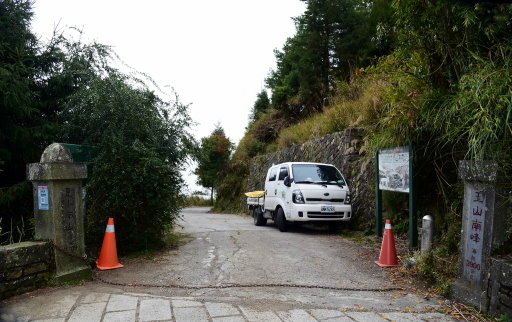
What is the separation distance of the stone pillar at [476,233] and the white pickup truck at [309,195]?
5.42 m

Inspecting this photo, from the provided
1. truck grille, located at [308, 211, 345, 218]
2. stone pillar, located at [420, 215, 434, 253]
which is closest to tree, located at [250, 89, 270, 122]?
truck grille, located at [308, 211, 345, 218]

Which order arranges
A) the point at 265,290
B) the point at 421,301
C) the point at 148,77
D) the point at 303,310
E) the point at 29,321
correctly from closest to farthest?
the point at 29,321, the point at 303,310, the point at 421,301, the point at 265,290, the point at 148,77

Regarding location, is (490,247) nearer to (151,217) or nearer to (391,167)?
(391,167)

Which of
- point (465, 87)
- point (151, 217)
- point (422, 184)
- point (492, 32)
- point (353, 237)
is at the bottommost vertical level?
point (353, 237)

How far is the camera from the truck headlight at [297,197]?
10.1m

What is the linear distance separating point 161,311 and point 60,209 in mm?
2205

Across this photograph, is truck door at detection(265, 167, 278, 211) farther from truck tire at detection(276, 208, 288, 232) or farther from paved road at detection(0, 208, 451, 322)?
paved road at detection(0, 208, 451, 322)

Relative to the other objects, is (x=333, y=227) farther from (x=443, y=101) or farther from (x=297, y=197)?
(x=443, y=101)

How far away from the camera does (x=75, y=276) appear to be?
217 inches

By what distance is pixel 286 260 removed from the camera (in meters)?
6.91

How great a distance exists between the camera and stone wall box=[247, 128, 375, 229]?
33.8 feet

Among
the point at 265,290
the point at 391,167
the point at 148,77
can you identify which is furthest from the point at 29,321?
the point at 391,167

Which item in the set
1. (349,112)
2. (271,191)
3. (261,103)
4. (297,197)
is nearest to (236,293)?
(297,197)

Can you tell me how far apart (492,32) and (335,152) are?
733cm
